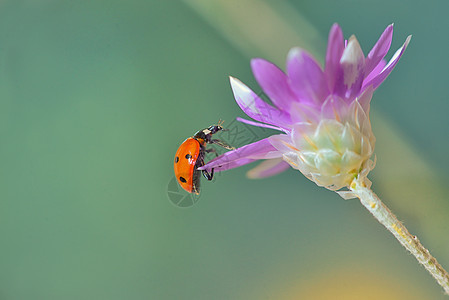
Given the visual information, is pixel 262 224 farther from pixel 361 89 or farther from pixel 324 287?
pixel 361 89

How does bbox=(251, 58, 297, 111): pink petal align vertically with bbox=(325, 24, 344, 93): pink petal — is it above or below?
above

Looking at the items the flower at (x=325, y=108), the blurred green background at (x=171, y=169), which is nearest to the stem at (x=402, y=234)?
the flower at (x=325, y=108)

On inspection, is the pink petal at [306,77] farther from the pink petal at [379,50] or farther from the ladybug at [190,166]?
the ladybug at [190,166]

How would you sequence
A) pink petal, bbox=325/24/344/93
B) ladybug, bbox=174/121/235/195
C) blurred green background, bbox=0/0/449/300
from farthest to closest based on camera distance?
blurred green background, bbox=0/0/449/300 < ladybug, bbox=174/121/235/195 < pink petal, bbox=325/24/344/93

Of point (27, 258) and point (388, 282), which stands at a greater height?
point (27, 258)

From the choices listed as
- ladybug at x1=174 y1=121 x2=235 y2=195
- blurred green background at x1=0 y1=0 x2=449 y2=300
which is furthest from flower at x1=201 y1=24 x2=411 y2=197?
blurred green background at x1=0 y1=0 x2=449 y2=300

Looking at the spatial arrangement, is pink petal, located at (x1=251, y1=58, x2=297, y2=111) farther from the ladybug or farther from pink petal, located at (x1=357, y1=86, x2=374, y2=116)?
the ladybug

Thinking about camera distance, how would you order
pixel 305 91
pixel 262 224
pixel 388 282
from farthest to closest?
pixel 262 224 < pixel 388 282 < pixel 305 91

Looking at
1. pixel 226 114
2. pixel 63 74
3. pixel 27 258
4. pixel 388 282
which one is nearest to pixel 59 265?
pixel 27 258
